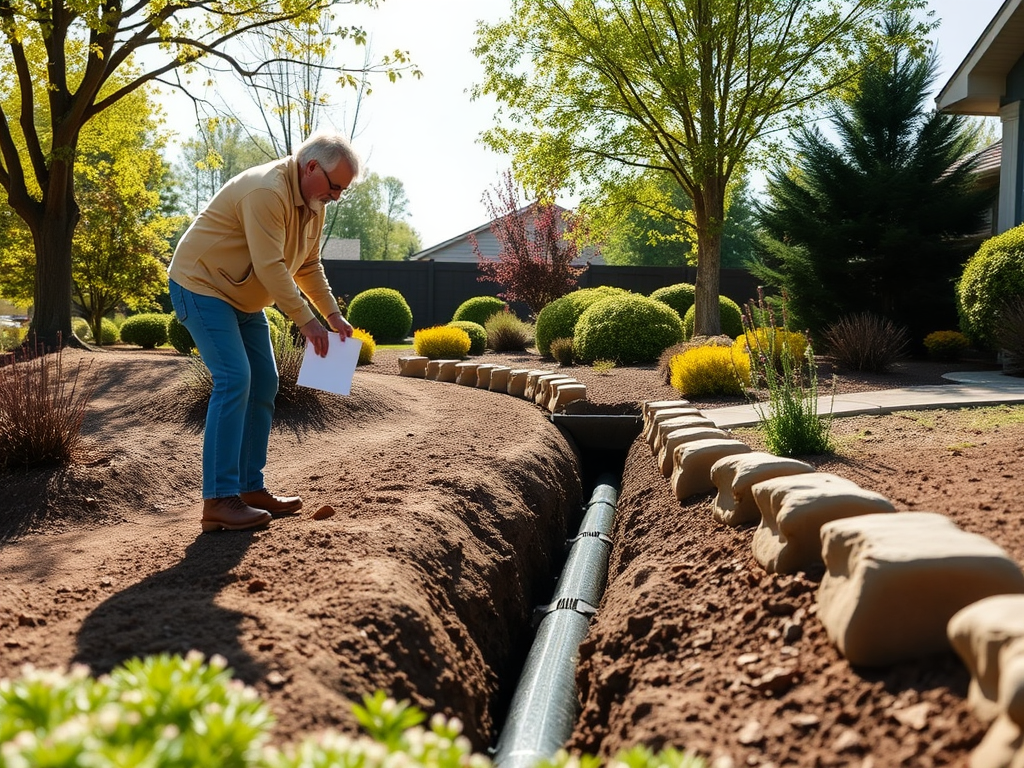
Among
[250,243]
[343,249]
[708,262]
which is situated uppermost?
[343,249]

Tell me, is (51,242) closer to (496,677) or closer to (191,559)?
(191,559)

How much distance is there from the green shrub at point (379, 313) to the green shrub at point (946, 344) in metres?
11.6

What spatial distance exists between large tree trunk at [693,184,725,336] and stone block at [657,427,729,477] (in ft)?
29.1

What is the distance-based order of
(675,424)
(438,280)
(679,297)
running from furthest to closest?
(438,280) → (679,297) → (675,424)

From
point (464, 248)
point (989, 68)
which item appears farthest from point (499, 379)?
point (464, 248)

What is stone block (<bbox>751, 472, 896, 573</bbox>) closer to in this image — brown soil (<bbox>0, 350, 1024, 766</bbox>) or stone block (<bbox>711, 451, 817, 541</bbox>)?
brown soil (<bbox>0, 350, 1024, 766</bbox>)

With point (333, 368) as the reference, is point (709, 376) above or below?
below

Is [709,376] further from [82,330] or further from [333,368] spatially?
[82,330]

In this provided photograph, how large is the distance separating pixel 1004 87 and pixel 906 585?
1210 centimetres

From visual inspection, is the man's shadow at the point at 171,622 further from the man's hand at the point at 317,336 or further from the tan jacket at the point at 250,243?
the tan jacket at the point at 250,243

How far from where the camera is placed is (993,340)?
9.39 m

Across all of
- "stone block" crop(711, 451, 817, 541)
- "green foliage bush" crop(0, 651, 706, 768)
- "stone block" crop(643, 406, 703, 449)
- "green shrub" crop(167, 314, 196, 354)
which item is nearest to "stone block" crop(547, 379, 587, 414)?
"stone block" crop(643, 406, 703, 449)

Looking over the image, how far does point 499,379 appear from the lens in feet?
34.3

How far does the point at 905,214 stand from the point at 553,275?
7.97 meters
